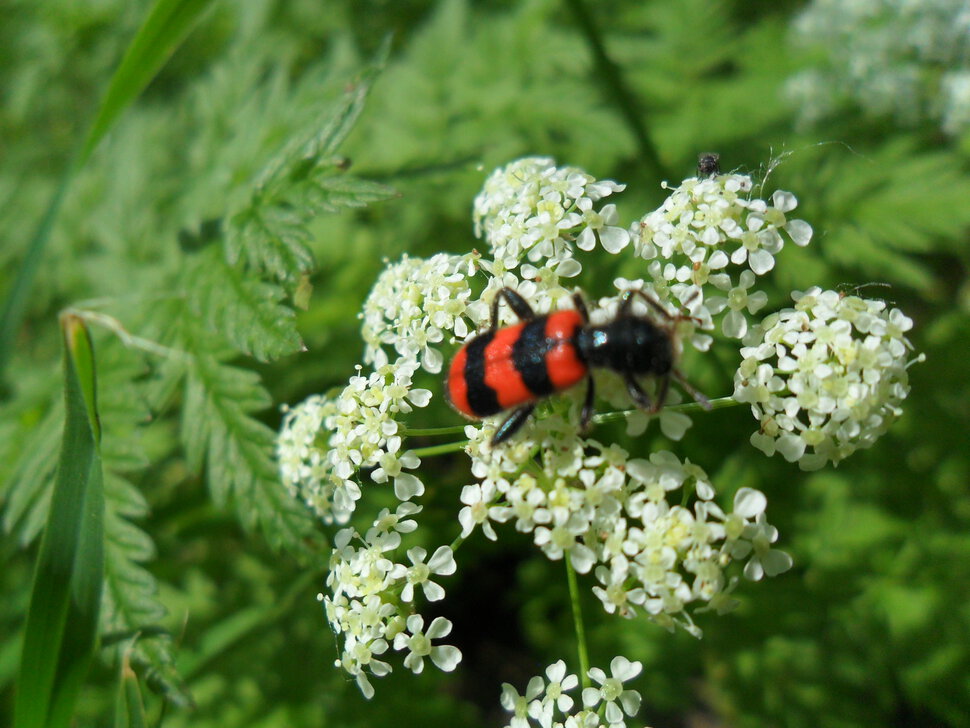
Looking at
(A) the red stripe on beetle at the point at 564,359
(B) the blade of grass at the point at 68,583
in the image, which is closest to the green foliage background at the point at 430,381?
(B) the blade of grass at the point at 68,583

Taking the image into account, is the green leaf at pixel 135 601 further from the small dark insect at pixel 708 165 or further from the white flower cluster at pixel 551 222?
the small dark insect at pixel 708 165

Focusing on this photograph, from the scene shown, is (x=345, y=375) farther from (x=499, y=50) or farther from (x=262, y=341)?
(x=499, y=50)

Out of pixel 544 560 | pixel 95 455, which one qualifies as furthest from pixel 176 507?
pixel 544 560

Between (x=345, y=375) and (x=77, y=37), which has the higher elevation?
(x=77, y=37)

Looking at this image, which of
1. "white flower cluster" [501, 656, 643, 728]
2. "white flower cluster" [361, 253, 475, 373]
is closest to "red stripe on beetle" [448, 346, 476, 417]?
"white flower cluster" [361, 253, 475, 373]

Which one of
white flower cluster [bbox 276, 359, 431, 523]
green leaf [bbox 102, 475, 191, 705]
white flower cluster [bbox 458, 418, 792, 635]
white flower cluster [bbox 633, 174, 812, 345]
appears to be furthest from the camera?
green leaf [bbox 102, 475, 191, 705]

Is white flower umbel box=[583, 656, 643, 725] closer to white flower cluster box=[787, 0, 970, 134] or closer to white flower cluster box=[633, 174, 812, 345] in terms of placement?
white flower cluster box=[633, 174, 812, 345]
